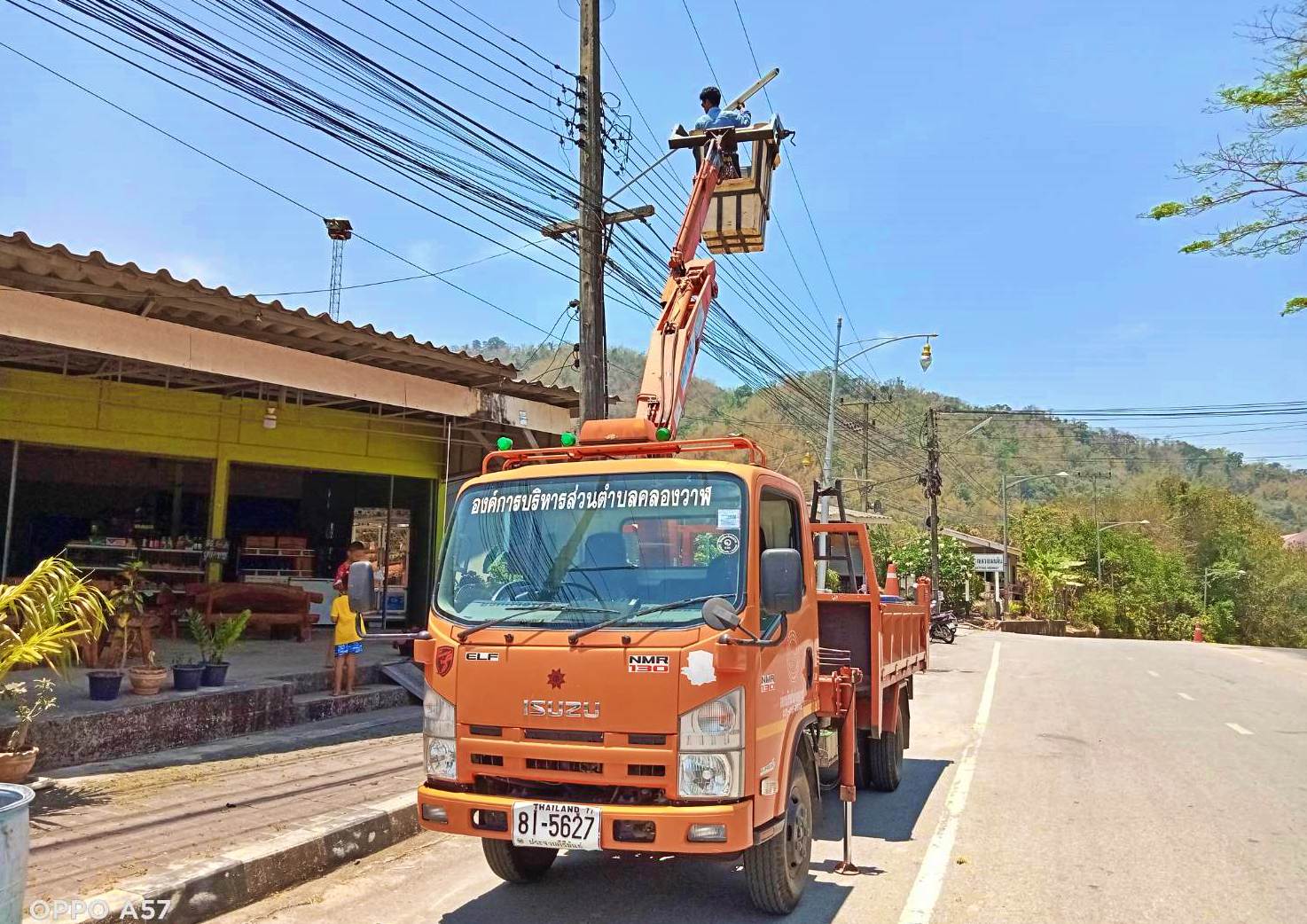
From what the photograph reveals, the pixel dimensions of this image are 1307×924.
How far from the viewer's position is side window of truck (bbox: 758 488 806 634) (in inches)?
190

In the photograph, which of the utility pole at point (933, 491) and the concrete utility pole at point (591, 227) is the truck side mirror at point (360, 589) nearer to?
the concrete utility pole at point (591, 227)

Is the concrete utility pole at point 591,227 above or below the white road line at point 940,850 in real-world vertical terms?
above

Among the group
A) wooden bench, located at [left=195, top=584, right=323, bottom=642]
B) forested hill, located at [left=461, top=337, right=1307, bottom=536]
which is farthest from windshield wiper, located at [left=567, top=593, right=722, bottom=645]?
forested hill, located at [left=461, top=337, right=1307, bottom=536]

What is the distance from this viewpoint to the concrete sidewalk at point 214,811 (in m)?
4.88

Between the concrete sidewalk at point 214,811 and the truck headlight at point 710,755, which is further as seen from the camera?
the concrete sidewalk at point 214,811

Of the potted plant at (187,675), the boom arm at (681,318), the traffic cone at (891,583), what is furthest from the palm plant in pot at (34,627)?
the traffic cone at (891,583)

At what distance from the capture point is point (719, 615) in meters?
4.05

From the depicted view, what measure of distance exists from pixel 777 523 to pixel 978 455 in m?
99.4

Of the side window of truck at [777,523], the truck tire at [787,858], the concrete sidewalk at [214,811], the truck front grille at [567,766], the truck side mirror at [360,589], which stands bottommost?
the concrete sidewalk at [214,811]

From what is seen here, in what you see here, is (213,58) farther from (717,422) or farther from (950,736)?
(717,422)

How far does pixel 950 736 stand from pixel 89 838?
863 cm

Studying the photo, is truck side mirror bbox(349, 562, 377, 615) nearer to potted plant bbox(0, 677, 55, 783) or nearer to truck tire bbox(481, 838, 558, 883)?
truck tire bbox(481, 838, 558, 883)

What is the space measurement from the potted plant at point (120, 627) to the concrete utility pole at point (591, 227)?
5194 mm

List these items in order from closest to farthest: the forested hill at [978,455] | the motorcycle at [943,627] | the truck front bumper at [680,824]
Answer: the truck front bumper at [680,824]
the motorcycle at [943,627]
the forested hill at [978,455]
